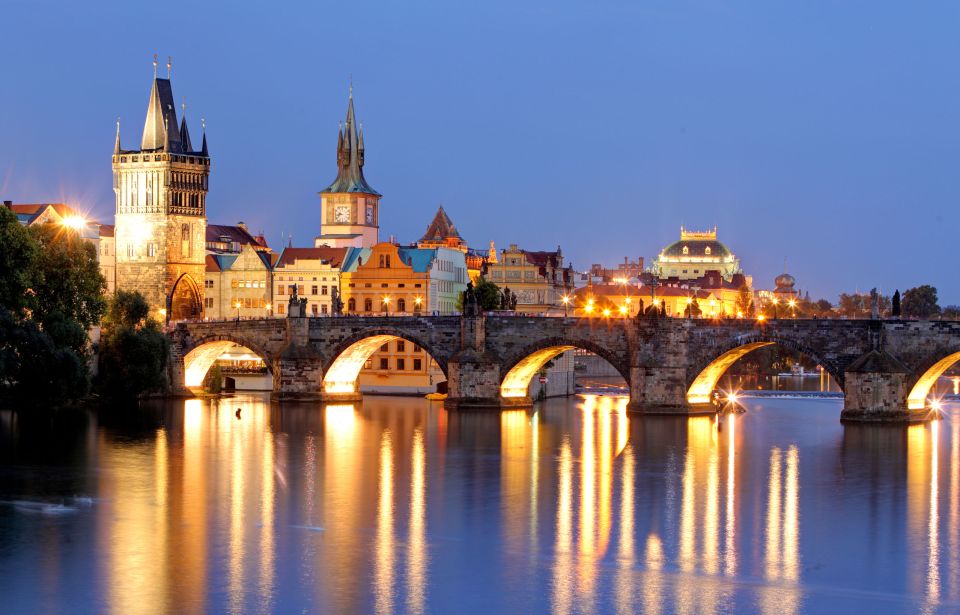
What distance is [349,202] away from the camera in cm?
13488

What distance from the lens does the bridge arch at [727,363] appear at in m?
75.5

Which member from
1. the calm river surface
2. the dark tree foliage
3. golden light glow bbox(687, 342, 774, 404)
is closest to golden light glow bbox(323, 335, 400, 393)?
the calm river surface

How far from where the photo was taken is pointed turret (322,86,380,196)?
13612 cm

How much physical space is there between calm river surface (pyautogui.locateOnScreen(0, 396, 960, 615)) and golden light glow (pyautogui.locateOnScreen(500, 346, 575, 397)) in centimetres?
833

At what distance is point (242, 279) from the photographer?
117188mm

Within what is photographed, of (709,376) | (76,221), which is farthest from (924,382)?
(76,221)

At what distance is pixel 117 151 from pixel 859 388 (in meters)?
61.0

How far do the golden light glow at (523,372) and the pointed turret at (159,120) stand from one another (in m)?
39.7

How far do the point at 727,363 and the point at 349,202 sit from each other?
60.4 metres

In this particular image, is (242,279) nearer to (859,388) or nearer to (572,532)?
(859,388)

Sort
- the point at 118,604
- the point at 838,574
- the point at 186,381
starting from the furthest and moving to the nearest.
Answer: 1. the point at 186,381
2. the point at 838,574
3. the point at 118,604

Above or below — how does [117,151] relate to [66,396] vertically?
above

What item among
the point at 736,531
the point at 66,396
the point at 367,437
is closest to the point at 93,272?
the point at 66,396

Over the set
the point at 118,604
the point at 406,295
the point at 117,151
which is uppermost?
the point at 117,151
